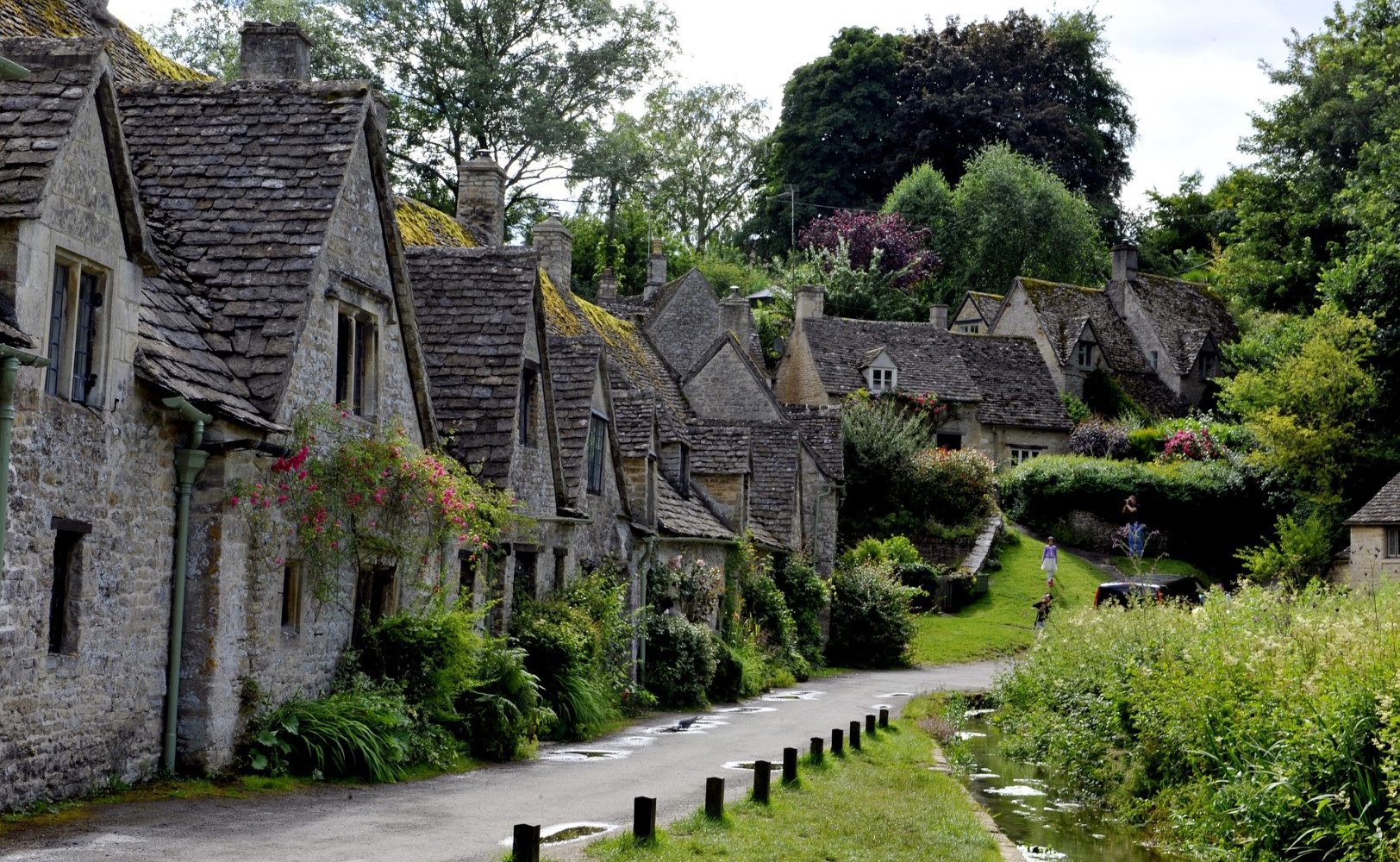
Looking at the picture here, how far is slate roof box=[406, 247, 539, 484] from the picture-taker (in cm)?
2205

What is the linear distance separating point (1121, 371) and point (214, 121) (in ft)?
191

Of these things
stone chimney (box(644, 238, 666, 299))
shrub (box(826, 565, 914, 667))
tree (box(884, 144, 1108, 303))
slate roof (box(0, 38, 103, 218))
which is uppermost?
tree (box(884, 144, 1108, 303))

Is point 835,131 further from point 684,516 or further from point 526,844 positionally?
point 526,844

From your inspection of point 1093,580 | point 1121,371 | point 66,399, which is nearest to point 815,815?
point 66,399

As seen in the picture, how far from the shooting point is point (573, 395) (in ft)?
86.1

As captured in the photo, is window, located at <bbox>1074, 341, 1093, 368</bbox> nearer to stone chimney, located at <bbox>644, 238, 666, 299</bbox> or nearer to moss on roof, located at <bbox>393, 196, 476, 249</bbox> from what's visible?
stone chimney, located at <bbox>644, 238, 666, 299</bbox>

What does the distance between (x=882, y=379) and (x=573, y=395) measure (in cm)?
3772

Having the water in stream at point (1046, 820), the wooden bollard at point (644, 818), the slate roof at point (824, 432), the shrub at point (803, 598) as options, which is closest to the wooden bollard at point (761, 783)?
the water in stream at point (1046, 820)

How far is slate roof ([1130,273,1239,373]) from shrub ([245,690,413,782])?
60.3 meters

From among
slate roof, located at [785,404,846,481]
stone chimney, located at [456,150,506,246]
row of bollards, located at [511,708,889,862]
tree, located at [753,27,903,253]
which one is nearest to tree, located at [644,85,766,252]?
tree, located at [753,27,903,253]

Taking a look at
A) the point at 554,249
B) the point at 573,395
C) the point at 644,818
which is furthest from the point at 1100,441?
the point at 644,818

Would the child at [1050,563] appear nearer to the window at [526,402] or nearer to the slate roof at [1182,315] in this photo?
the slate roof at [1182,315]

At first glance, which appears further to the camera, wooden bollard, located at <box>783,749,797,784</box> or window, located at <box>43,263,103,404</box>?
wooden bollard, located at <box>783,749,797,784</box>

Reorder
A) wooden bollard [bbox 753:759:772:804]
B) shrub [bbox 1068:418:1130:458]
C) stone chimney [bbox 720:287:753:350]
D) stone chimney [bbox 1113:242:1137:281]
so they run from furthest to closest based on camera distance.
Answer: stone chimney [bbox 1113:242:1137:281] → shrub [bbox 1068:418:1130:458] → stone chimney [bbox 720:287:753:350] → wooden bollard [bbox 753:759:772:804]
